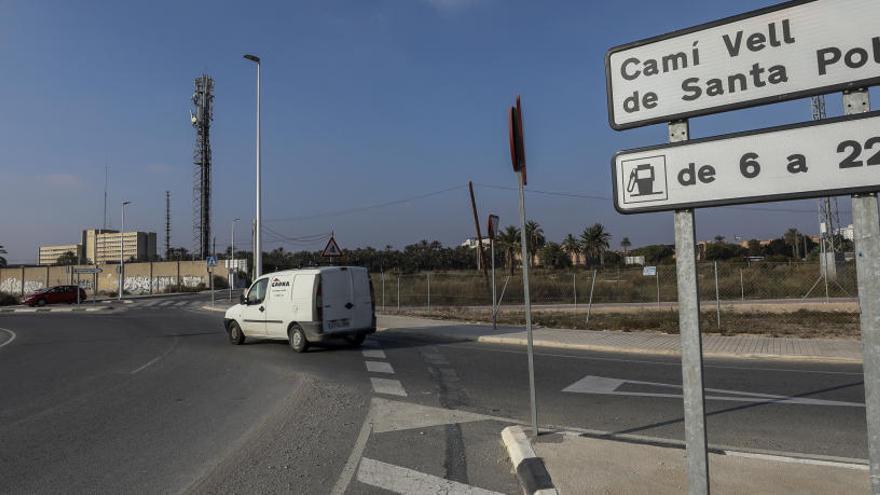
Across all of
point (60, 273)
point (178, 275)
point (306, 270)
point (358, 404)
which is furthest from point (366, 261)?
point (358, 404)

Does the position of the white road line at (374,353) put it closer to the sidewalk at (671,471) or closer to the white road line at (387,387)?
the white road line at (387,387)

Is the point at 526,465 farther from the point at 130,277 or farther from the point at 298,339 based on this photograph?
the point at 130,277

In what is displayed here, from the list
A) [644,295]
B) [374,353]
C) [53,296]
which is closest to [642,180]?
[374,353]

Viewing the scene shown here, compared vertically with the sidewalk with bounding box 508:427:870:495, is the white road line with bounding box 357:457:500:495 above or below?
below

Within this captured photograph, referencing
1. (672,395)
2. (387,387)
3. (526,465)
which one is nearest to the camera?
(526,465)

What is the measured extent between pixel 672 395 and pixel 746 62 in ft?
19.8

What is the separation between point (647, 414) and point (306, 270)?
8982mm

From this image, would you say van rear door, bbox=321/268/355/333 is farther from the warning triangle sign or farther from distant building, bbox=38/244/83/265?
distant building, bbox=38/244/83/265

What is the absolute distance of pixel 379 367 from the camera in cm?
1102

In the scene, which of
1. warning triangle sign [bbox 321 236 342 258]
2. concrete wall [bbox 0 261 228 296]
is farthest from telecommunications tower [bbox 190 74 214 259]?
warning triangle sign [bbox 321 236 342 258]

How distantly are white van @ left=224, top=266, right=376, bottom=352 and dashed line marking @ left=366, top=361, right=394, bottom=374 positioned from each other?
207 centimetres

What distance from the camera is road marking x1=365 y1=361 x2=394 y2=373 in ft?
34.6

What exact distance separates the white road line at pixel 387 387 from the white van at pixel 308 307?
392 centimetres

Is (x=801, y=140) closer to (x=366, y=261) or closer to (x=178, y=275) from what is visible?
(x=178, y=275)
